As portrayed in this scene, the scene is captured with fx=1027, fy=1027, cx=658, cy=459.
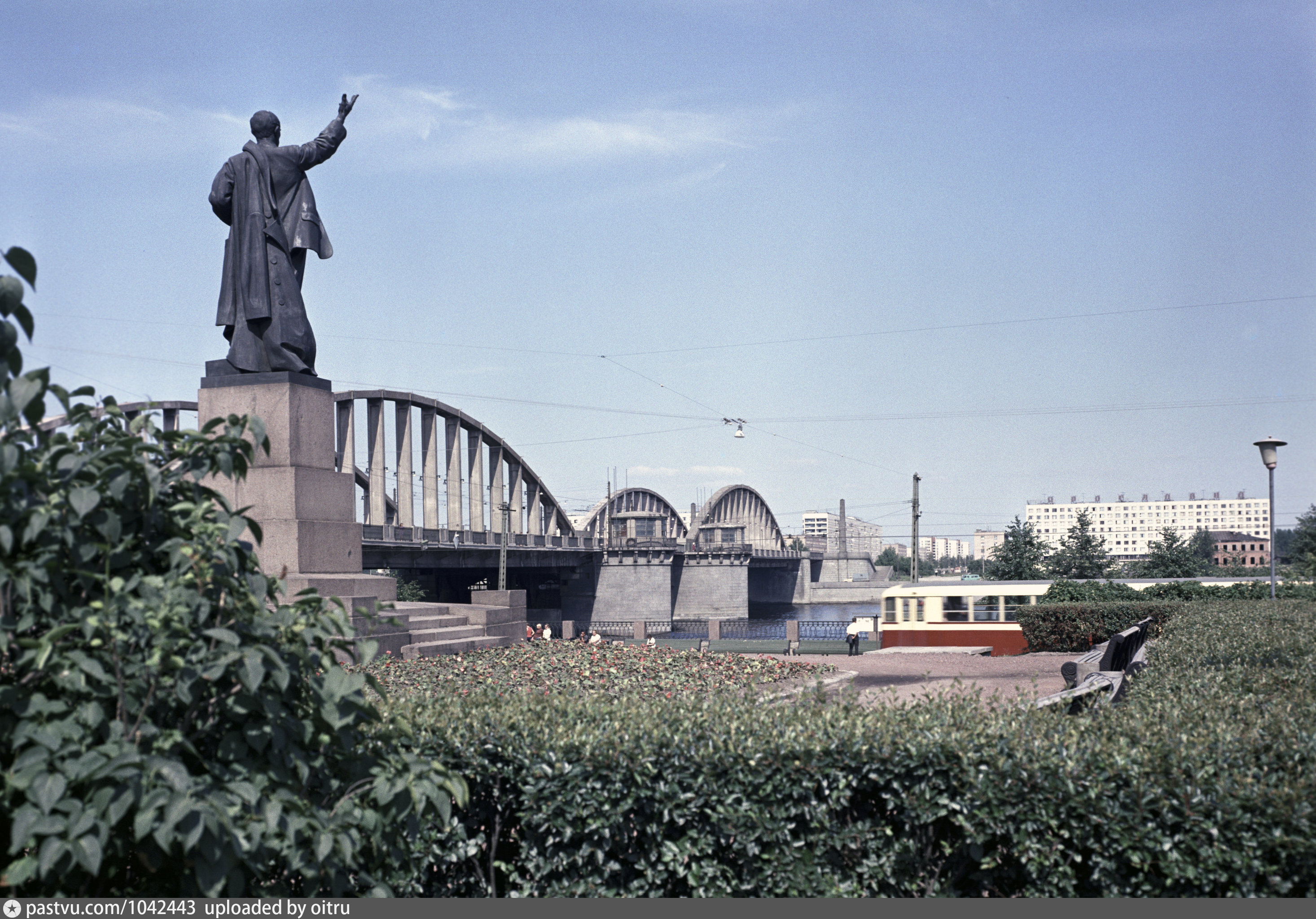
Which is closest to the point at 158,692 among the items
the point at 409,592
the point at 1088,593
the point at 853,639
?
the point at 1088,593

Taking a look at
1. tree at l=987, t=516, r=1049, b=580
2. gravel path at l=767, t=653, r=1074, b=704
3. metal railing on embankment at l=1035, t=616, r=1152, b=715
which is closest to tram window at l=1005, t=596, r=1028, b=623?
gravel path at l=767, t=653, r=1074, b=704

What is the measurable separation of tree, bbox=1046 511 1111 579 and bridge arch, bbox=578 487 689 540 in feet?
194

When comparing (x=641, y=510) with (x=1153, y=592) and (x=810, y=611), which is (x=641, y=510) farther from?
(x=1153, y=592)

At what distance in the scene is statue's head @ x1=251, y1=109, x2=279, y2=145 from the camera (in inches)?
595

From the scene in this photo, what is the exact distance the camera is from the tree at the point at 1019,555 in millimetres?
48125

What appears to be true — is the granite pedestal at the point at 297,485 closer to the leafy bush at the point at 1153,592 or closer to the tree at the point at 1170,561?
the leafy bush at the point at 1153,592

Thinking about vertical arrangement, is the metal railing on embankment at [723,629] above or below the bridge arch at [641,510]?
below

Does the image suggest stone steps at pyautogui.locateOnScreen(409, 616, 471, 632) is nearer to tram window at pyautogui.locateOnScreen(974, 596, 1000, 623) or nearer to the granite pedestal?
the granite pedestal

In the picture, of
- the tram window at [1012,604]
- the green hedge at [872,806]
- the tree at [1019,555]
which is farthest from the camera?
the tree at [1019,555]

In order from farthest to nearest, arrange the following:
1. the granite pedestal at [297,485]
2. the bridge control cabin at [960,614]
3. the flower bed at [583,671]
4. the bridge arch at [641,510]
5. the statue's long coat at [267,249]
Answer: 1. the bridge arch at [641,510]
2. the bridge control cabin at [960,614]
3. the statue's long coat at [267,249]
4. the granite pedestal at [297,485]
5. the flower bed at [583,671]

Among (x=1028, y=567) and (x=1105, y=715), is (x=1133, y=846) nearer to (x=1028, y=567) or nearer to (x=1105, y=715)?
(x=1105, y=715)

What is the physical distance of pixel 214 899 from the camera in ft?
11.6

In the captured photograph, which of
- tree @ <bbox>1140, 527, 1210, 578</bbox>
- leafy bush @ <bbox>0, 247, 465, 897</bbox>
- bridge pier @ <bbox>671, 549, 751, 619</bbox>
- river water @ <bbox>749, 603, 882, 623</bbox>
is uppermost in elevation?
leafy bush @ <bbox>0, 247, 465, 897</bbox>

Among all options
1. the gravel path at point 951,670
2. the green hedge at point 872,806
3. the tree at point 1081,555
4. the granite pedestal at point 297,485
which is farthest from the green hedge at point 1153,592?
the green hedge at point 872,806
